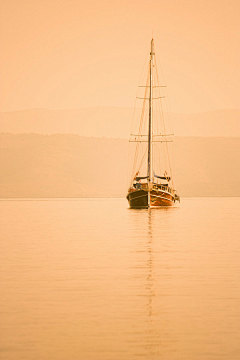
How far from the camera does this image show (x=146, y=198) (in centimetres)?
6875

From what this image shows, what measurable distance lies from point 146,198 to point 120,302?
5394 centimetres

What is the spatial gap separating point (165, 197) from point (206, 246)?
42.1 meters

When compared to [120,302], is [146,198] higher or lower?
higher

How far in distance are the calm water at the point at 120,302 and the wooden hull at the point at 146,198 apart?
40.2 metres

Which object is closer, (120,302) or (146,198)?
(120,302)

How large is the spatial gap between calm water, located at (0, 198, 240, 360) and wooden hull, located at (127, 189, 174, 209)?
40167mm

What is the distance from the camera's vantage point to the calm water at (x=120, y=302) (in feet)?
36.5

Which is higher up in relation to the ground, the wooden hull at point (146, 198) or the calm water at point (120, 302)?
the wooden hull at point (146, 198)

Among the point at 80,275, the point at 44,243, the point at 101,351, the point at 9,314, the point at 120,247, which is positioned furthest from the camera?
the point at 44,243

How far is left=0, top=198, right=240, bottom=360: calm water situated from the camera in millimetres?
11125

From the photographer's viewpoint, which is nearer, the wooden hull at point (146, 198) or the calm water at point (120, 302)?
the calm water at point (120, 302)

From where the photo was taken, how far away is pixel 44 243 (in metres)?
30.4

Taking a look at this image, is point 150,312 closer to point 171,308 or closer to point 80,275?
point 171,308

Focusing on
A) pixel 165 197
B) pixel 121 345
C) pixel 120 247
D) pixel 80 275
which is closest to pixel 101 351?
pixel 121 345
